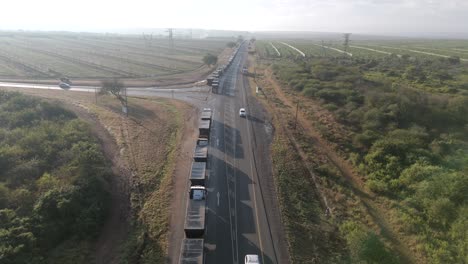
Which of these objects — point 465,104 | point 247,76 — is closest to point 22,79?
point 247,76

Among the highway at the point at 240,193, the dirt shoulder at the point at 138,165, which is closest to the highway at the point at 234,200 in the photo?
the highway at the point at 240,193

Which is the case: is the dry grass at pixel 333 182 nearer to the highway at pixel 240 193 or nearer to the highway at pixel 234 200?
the highway at pixel 240 193

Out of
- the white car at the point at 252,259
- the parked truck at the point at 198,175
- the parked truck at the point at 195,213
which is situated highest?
the parked truck at the point at 198,175

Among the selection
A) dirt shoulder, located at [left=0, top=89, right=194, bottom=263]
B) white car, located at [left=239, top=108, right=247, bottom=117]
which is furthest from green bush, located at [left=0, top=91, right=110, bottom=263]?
white car, located at [left=239, top=108, right=247, bottom=117]

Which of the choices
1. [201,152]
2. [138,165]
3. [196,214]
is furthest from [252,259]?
[138,165]

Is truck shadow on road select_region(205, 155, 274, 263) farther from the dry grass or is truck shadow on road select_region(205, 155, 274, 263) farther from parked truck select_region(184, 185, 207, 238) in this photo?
the dry grass

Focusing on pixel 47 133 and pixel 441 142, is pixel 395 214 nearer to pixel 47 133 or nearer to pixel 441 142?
pixel 441 142
